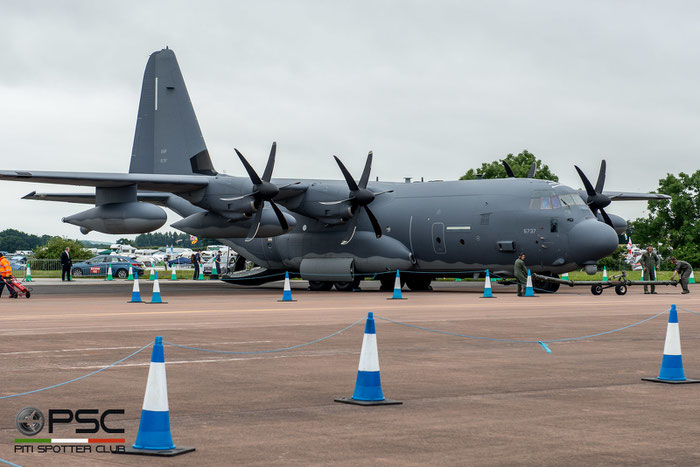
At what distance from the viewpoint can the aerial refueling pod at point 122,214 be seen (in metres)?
30.6

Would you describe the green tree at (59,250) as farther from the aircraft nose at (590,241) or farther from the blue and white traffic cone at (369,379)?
the blue and white traffic cone at (369,379)

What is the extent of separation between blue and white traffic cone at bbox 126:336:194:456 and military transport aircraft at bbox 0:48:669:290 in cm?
2403

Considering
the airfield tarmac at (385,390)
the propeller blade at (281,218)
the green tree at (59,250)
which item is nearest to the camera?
the airfield tarmac at (385,390)

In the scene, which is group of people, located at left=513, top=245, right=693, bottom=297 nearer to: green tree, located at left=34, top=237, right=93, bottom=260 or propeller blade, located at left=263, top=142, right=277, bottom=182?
propeller blade, located at left=263, top=142, right=277, bottom=182

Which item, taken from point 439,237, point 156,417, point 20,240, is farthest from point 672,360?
point 20,240

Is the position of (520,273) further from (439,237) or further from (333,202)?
(333,202)

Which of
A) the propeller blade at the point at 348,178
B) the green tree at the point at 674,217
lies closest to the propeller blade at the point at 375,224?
the propeller blade at the point at 348,178

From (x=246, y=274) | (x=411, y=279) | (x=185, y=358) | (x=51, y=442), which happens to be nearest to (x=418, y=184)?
(x=411, y=279)

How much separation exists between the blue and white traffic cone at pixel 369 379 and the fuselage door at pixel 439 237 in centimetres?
2277

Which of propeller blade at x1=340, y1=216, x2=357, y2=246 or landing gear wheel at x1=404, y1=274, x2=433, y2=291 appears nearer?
propeller blade at x1=340, y1=216, x2=357, y2=246

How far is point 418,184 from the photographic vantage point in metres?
34.1

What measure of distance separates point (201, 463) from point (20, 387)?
Result: 165 inches

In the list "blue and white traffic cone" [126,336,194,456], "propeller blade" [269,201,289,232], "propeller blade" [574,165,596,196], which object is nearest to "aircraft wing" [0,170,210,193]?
"propeller blade" [269,201,289,232]

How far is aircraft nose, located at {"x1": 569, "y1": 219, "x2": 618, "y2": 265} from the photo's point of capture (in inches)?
1142
